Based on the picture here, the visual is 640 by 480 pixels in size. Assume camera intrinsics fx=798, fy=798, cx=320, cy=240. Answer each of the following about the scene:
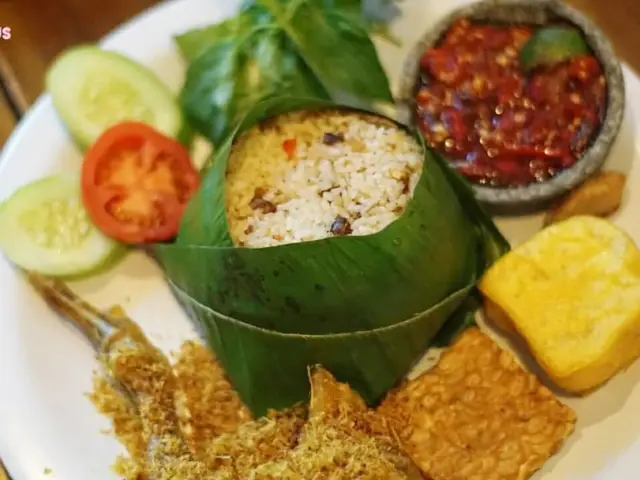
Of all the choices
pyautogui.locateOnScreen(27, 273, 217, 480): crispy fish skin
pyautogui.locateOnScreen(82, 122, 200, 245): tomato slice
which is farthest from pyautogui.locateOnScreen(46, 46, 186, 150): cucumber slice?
pyautogui.locateOnScreen(27, 273, 217, 480): crispy fish skin

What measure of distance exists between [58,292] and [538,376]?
1.12 meters

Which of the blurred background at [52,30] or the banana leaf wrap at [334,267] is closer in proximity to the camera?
the banana leaf wrap at [334,267]

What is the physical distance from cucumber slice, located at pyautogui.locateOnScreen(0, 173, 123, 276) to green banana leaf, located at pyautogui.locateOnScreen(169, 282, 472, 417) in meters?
0.29

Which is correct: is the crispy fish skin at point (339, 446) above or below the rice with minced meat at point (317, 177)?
below

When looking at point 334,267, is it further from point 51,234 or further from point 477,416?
point 51,234

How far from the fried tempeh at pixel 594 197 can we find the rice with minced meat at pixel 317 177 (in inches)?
14.0

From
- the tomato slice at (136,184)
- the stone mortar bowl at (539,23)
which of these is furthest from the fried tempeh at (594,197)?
the tomato slice at (136,184)

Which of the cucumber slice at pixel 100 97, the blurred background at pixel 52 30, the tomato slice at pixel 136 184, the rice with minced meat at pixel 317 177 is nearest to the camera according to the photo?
the rice with minced meat at pixel 317 177

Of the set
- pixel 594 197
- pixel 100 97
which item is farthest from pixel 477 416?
pixel 100 97

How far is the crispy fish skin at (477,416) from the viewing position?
1662 millimetres

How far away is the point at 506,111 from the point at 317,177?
0.48m

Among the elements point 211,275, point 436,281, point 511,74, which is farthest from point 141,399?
point 511,74

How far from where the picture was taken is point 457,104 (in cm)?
194

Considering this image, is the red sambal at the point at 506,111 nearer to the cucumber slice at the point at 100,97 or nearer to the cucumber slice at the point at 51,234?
the cucumber slice at the point at 100,97
